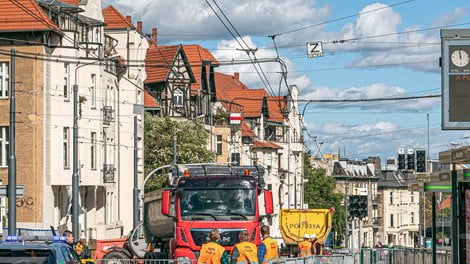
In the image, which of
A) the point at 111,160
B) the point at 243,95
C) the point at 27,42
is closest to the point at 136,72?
the point at 111,160

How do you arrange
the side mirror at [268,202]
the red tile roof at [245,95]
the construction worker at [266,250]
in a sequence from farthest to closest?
the red tile roof at [245,95], the side mirror at [268,202], the construction worker at [266,250]

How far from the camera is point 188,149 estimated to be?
7419 cm

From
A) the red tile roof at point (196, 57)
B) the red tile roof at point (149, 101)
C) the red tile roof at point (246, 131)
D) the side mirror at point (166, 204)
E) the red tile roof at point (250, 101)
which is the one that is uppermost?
the red tile roof at point (196, 57)

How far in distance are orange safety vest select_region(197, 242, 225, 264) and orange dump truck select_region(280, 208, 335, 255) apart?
945 inches

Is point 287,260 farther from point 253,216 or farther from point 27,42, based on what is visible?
point 27,42

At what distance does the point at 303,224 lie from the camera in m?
47.8

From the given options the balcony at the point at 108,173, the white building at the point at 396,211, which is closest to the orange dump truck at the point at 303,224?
the balcony at the point at 108,173

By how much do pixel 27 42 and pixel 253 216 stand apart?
82.6 ft

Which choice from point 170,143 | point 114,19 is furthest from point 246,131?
point 114,19

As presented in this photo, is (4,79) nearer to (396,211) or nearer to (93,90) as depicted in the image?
(93,90)

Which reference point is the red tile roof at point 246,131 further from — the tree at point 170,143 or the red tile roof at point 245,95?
the tree at point 170,143

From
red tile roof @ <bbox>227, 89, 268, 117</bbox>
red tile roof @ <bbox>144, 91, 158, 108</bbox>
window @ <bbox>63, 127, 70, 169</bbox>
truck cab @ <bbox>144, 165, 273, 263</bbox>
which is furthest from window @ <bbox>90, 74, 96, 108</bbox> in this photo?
red tile roof @ <bbox>227, 89, 268, 117</bbox>

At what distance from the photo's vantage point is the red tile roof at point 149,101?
82688 millimetres

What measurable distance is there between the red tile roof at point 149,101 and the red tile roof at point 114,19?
7753mm
